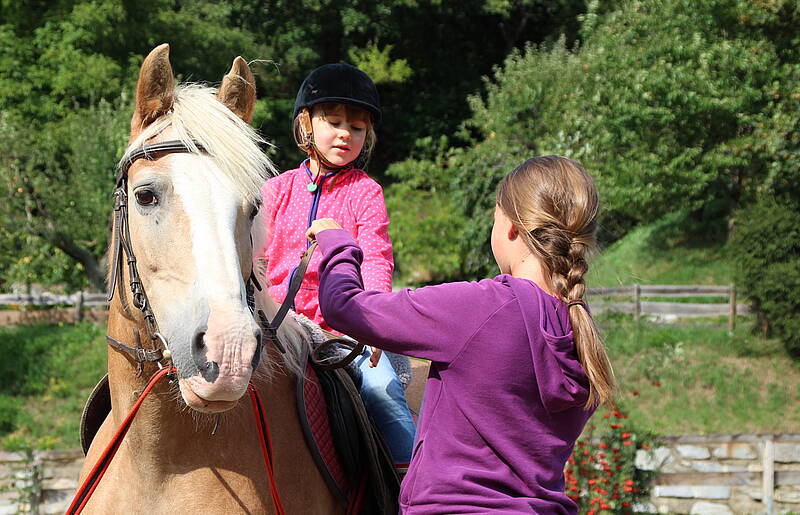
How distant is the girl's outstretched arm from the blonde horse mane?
442mm

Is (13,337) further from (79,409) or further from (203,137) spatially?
(203,137)

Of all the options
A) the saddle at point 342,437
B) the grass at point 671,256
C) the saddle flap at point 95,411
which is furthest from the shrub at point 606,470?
the grass at point 671,256

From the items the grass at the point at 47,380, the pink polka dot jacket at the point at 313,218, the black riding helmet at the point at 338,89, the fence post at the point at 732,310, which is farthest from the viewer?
the fence post at the point at 732,310

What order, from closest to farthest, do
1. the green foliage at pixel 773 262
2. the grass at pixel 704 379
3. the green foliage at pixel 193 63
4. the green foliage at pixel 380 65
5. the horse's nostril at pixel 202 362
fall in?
1. the horse's nostril at pixel 202 362
2. the grass at pixel 704 379
3. the green foliage at pixel 773 262
4. the green foliage at pixel 193 63
5. the green foliage at pixel 380 65

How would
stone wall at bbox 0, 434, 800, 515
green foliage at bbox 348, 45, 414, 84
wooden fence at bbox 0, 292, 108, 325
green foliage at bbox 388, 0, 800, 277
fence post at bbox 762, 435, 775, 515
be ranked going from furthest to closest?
green foliage at bbox 348, 45, 414, 84 → wooden fence at bbox 0, 292, 108, 325 → green foliage at bbox 388, 0, 800, 277 → fence post at bbox 762, 435, 775, 515 → stone wall at bbox 0, 434, 800, 515

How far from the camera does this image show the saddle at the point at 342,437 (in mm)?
2834

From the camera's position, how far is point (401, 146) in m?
28.9

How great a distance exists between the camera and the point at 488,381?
2.11m

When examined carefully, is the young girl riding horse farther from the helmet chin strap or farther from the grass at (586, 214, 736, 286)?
the grass at (586, 214, 736, 286)

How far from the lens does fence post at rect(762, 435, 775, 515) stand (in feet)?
28.6

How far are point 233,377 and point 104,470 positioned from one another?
2.75ft

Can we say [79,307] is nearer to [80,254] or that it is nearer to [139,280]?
[80,254]

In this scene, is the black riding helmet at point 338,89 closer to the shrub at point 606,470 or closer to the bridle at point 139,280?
the bridle at point 139,280

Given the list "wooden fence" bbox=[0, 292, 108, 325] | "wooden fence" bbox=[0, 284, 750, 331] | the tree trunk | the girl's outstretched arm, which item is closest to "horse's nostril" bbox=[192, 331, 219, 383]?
the girl's outstretched arm
